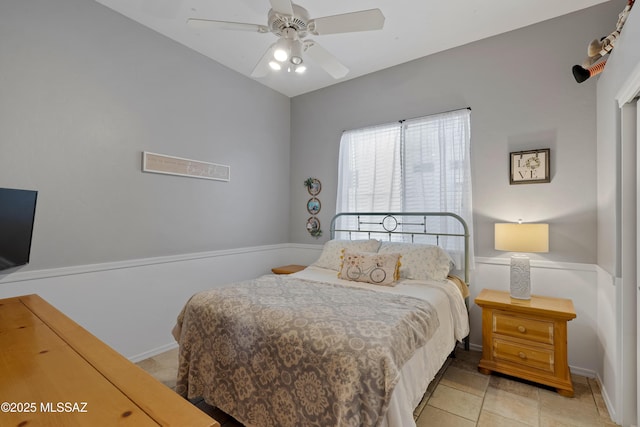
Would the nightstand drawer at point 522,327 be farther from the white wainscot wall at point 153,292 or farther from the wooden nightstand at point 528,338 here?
the white wainscot wall at point 153,292

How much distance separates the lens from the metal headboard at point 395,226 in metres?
2.95

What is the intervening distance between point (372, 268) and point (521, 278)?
120 cm

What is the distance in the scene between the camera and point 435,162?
10.3ft

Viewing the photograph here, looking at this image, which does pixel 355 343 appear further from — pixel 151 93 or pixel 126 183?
pixel 151 93

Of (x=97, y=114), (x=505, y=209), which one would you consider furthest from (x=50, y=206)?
(x=505, y=209)

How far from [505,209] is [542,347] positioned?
117 cm

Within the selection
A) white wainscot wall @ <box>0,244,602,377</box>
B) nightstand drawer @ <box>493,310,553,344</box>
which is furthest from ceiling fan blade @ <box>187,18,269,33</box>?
nightstand drawer @ <box>493,310,553,344</box>

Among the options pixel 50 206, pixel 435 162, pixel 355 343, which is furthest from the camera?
pixel 435 162

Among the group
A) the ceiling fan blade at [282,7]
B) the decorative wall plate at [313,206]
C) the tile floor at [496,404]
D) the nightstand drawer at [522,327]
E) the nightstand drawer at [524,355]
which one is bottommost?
the tile floor at [496,404]

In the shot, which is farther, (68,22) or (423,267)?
(423,267)

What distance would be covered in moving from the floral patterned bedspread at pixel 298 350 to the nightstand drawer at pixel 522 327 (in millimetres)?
817

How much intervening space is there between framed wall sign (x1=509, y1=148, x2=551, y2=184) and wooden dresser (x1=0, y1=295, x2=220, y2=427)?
300 cm

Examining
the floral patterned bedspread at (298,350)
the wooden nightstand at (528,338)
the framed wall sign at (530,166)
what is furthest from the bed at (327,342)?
the framed wall sign at (530,166)

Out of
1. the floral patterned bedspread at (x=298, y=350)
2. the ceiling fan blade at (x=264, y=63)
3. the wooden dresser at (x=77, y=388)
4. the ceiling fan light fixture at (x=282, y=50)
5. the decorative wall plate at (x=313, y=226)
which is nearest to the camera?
the wooden dresser at (x=77, y=388)
